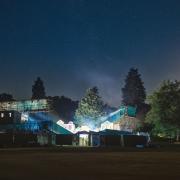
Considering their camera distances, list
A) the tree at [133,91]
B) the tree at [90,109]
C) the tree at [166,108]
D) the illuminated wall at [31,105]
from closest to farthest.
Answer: the tree at [166,108] → the tree at [90,109] → the illuminated wall at [31,105] → the tree at [133,91]

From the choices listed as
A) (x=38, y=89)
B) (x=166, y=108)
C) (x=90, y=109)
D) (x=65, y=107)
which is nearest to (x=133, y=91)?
(x=65, y=107)

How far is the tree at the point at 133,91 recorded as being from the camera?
130 metres

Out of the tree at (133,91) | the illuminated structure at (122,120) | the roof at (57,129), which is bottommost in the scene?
the roof at (57,129)

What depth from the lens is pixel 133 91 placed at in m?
132

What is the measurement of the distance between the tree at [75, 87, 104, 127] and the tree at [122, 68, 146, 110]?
27.5 metres

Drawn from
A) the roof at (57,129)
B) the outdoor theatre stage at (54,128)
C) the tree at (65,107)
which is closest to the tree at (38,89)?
the tree at (65,107)

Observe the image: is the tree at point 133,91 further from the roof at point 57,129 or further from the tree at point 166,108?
the roof at point 57,129

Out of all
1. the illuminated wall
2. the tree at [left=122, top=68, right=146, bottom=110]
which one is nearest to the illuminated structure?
the illuminated wall

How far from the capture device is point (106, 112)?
10538cm

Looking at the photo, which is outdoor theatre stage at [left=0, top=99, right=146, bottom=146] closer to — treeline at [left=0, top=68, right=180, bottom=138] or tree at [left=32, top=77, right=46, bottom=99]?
treeline at [left=0, top=68, right=180, bottom=138]

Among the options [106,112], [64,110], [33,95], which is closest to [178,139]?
[106,112]

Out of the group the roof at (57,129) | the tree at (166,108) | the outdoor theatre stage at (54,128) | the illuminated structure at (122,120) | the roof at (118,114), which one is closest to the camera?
the outdoor theatre stage at (54,128)

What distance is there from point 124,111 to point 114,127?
632 centimetres

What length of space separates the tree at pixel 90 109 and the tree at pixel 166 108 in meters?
17.0
